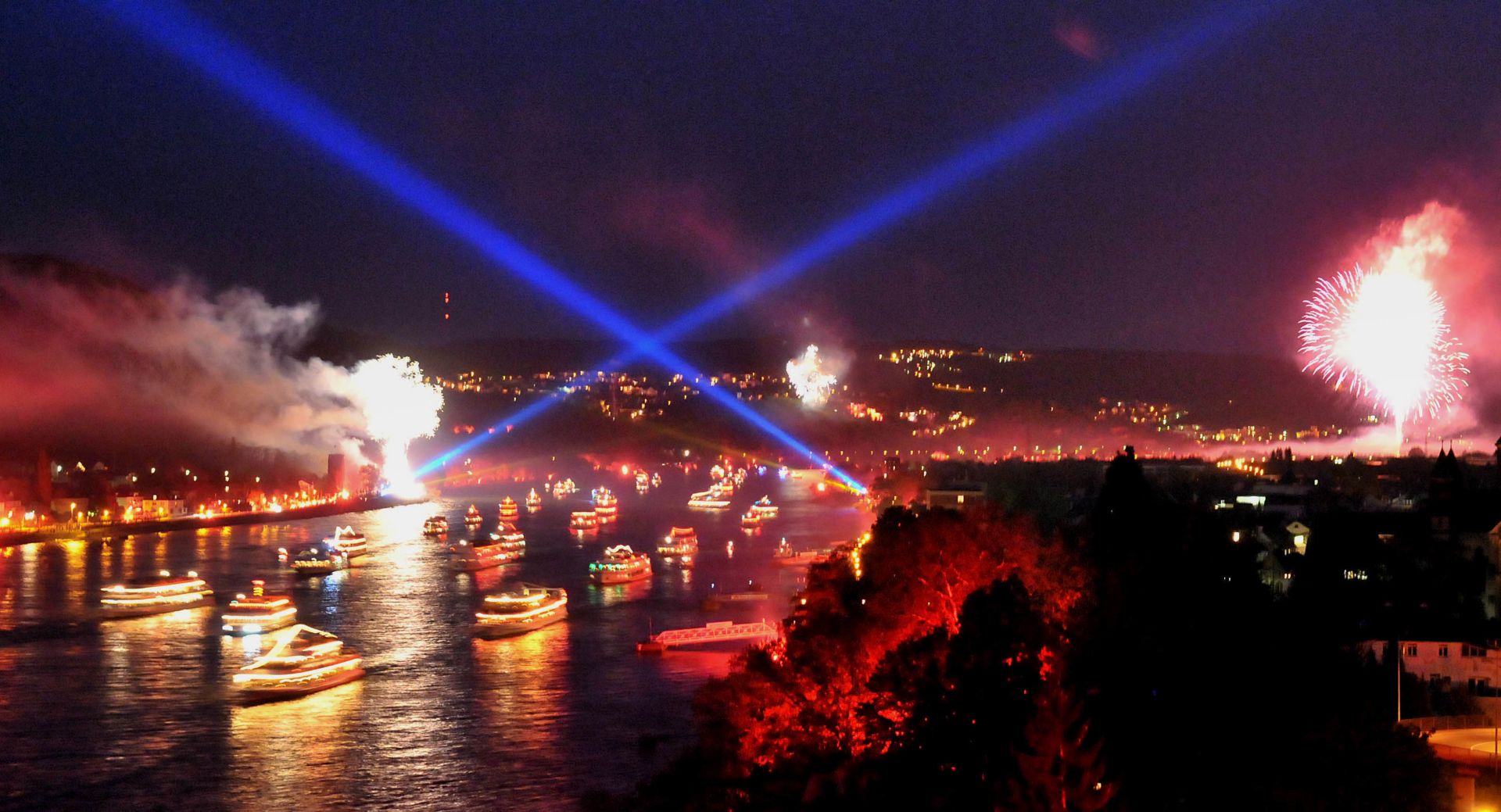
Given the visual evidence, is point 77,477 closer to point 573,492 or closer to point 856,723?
point 573,492

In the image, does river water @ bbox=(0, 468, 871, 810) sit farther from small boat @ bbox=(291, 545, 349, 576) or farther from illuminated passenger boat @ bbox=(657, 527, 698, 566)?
illuminated passenger boat @ bbox=(657, 527, 698, 566)

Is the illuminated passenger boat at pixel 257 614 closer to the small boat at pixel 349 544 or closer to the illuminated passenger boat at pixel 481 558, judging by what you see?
the illuminated passenger boat at pixel 481 558

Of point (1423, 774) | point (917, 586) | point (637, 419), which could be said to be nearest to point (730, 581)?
point (917, 586)

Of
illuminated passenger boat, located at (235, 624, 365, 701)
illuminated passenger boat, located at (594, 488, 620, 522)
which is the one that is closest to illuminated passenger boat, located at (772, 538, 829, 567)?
illuminated passenger boat, located at (235, 624, 365, 701)

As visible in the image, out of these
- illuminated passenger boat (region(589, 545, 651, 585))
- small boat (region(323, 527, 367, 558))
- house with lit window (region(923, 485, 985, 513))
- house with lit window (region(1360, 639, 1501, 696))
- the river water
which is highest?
house with lit window (region(923, 485, 985, 513))

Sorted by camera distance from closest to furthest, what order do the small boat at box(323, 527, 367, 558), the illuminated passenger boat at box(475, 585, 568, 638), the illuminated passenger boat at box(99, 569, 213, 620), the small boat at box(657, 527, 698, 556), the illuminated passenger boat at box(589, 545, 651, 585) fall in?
the illuminated passenger boat at box(475, 585, 568, 638) < the illuminated passenger boat at box(99, 569, 213, 620) < the illuminated passenger boat at box(589, 545, 651, 585) < the small boat at box(657, 527, 698, 556) < the small boat at box(323, 527, 367, 558)
